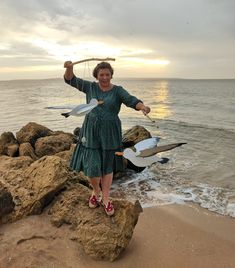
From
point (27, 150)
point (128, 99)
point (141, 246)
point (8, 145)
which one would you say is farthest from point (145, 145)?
point (8, 145)

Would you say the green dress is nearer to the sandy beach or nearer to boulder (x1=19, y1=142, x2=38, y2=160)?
the sandy beach

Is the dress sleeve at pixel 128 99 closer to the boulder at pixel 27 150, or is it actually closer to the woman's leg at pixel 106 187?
the woman's leg at pixel 106 187

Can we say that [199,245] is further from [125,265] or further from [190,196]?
[190,196]

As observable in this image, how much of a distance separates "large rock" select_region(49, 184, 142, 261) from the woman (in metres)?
0.17

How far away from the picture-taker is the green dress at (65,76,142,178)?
14.3ft

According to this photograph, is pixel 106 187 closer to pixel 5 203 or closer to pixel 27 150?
pixel 5 203

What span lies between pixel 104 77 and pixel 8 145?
587 centimetres

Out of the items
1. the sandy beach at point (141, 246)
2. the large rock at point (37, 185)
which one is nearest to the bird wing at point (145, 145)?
the sandy beach at point (141, 246)

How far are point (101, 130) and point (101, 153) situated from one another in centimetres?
33

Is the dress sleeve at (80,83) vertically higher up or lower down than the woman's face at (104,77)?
lower down

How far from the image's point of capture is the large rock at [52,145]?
352 inches

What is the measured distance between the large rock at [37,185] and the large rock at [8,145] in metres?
3.50

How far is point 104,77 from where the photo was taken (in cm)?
435

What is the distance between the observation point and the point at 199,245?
15.8 ft
